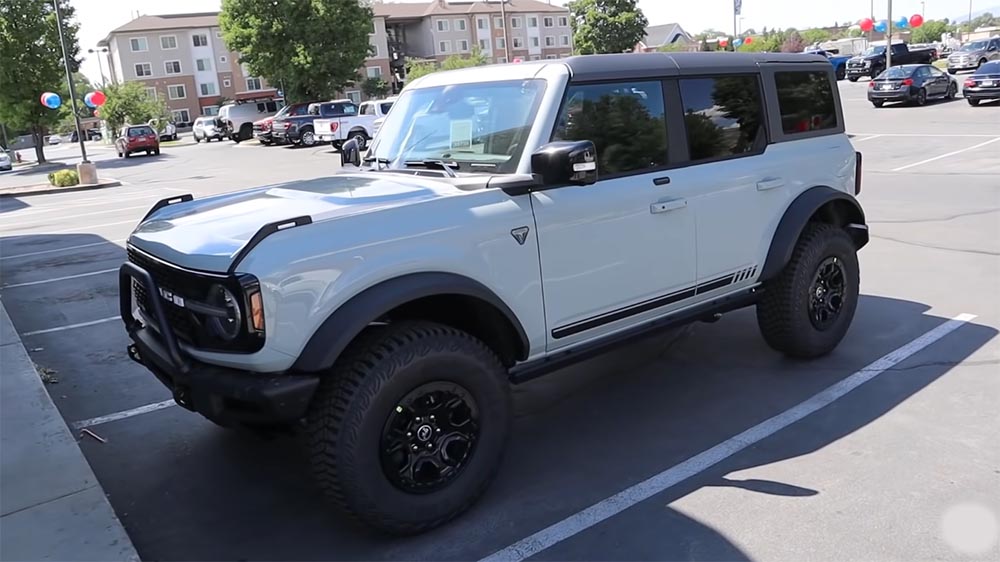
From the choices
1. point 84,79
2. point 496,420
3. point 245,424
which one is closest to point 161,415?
point 245,424

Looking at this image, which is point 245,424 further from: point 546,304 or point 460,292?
point 546,304

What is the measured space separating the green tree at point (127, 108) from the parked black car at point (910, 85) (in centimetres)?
5274

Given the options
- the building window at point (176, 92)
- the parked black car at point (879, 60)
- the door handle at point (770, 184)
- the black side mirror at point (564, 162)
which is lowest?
the door handle at point (770, 184)

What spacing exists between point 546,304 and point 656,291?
80 centimetres

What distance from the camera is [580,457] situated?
4254 mm

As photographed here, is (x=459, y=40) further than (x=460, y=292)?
Yes

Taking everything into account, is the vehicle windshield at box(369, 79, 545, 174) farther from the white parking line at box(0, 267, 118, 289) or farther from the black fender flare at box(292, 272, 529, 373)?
the white parking line at box(0, 267, 118, 289)

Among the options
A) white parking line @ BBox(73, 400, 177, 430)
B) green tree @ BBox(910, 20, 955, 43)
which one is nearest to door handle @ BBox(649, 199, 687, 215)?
white parking line @ BBox(73, 400, 177, 430)

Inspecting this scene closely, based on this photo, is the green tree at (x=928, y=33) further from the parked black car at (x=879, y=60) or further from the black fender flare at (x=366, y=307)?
the black fender flare at (x=366, y=307)

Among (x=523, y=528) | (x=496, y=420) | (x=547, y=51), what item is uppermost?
(x=547, y=51)

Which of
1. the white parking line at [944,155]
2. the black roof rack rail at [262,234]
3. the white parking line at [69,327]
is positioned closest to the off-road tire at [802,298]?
the black roof rack rail at [262,234]

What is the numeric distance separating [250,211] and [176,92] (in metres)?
81.3

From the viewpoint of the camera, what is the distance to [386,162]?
15.5 feet

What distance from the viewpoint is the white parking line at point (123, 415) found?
5.18 m
